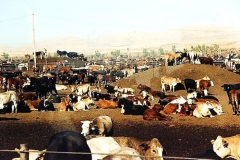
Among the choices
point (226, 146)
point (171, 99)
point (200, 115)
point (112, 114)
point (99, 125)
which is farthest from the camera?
point (171, 99)

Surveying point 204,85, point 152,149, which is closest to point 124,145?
point 152,149

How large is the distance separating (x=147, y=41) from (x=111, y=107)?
14782cm

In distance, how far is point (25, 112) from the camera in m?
17.1

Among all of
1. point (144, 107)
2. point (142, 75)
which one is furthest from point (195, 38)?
point (144, 107)

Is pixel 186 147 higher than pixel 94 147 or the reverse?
the reverse

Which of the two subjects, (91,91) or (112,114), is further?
(91,91)

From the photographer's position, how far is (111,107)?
18.4 m

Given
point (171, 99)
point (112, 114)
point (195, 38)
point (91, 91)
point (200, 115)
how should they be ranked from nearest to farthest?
1. point (200, 115)
2. point (112, 114)
3. point (171, 99)
4. point (91, 91)
5. point (195, 38)

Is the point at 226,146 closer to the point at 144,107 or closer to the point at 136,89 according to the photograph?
the point at 144,107

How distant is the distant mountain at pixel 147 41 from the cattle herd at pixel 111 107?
11450cm

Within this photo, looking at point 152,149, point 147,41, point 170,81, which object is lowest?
point 152,149

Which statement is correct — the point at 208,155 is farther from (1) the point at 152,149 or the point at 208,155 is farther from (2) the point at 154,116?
(2) the point at 154,116

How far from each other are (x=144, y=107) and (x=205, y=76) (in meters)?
9.89

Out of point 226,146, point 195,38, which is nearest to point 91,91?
point 226,146
